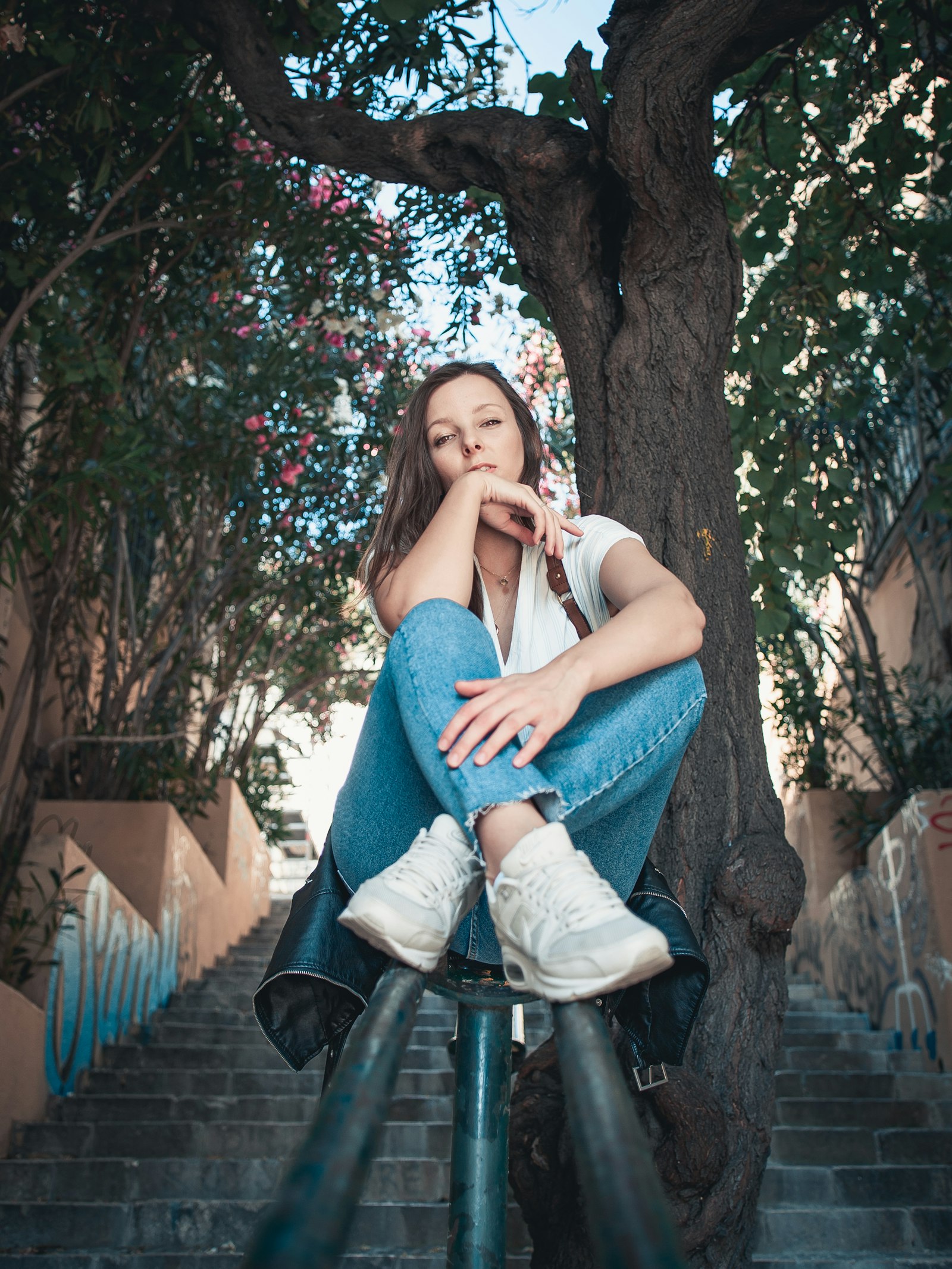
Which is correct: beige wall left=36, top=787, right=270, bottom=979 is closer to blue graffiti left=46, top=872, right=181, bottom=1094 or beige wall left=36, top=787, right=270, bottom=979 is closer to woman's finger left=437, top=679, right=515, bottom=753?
blue graffiti left=46, top=872, right=181, bottom=1094

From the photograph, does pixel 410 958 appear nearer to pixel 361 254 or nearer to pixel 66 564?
pixel 361 254

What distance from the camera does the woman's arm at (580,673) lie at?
1173mm

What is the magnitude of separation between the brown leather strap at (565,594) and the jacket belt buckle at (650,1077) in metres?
0.65

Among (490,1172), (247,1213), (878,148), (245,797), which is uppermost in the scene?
(878,148)

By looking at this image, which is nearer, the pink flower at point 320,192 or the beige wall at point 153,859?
the pink flower at point 320,192

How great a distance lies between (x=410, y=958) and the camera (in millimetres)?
1051

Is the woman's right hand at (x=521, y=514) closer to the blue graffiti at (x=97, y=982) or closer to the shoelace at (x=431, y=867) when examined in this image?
the shoelace at (x=431, y=867)

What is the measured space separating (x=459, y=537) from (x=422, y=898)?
64 centimetres

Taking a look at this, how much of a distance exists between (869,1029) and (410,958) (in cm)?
501

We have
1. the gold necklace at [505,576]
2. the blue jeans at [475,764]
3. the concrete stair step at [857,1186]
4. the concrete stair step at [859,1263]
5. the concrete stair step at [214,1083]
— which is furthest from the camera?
the concrete stair step at [214,1083]

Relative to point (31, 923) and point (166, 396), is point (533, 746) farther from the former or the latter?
point (166, 396)

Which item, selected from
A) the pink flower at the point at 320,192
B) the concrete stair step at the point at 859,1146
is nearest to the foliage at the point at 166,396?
the pink flower at the point at 320,192

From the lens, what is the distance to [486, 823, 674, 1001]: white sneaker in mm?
959

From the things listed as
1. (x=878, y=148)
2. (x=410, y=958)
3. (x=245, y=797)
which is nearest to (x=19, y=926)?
(x=410, y=958)
